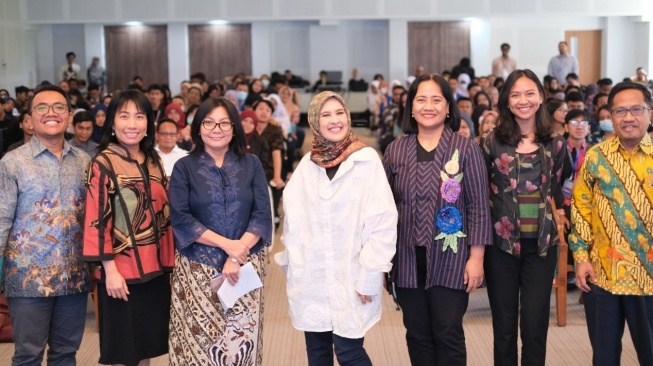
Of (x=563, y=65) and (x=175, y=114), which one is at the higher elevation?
(x=563, y=65)

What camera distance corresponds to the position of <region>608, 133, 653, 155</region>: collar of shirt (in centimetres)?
379

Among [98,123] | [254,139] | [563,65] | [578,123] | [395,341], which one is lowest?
[395,341]

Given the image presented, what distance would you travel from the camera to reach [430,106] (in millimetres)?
3930

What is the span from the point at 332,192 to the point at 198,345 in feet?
2.96

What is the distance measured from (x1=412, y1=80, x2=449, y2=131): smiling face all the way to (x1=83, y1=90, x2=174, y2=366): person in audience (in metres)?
1.23

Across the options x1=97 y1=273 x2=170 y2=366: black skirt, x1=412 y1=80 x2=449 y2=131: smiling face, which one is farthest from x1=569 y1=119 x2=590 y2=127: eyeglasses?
x1=97 y1=273 x2=170 y2=366: black skirt

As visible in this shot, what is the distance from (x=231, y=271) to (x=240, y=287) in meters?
0.09

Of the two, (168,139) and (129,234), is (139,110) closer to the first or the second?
(129,234)

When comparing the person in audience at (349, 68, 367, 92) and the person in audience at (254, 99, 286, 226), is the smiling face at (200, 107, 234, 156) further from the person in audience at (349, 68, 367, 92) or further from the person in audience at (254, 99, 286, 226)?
the person in audience at (349, 68, 367, 92)

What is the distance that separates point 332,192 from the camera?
382 centimetres

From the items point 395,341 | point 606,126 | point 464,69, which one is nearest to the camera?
point 395,341

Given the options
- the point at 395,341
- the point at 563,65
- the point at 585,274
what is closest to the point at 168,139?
the point at 395,341

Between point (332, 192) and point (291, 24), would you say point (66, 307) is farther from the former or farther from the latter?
point (291, 24)

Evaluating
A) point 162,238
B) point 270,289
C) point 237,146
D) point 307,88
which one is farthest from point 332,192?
point 307,88
